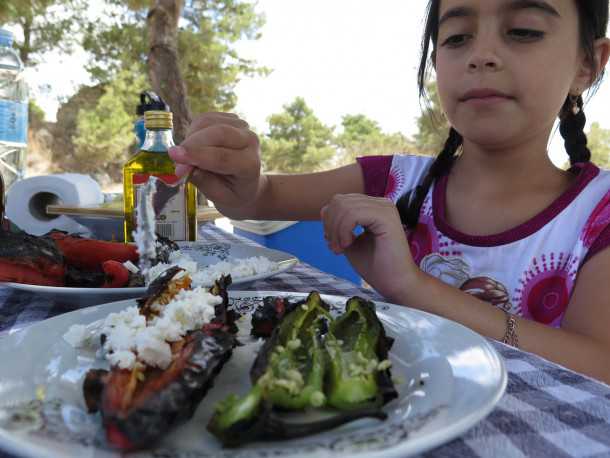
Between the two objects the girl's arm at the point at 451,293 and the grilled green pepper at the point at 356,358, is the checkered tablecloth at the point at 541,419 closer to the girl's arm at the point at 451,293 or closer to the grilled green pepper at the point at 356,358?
the grilled green pepper at the point at 356,358

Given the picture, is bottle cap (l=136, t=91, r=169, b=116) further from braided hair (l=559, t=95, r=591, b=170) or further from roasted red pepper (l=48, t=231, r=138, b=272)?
braided hair (l=559, t=95, r=591, b=170)

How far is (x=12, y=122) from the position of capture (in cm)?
219

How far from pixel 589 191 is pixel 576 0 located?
38cm

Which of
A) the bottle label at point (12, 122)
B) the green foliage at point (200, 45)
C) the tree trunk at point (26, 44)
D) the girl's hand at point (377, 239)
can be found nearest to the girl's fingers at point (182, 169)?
the girl's hand at point (377, 239)

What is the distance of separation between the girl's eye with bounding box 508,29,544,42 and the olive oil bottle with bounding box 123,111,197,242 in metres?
0.68

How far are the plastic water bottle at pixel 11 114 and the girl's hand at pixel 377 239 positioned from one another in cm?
161

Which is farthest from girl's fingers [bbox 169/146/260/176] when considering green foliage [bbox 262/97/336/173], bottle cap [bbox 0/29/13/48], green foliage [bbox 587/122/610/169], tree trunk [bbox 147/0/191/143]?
green foliage [bbox 262/97/336/173]

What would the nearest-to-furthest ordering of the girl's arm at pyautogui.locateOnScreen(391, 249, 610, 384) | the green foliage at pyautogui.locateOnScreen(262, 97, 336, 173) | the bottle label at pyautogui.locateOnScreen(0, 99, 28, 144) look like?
the girl's arm at pyautogui.locateOnScreen(391, 249, 610, 384)
the bottle label at pyautogui.locateOnScreen(0, 99, 28, 144)
the green foliage at pyautogui.locateOnScreen(262, 97, 336, 173)

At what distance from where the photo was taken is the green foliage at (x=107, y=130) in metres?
10.8

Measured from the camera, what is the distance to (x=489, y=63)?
3.15 feet

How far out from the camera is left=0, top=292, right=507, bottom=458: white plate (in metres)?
0.30

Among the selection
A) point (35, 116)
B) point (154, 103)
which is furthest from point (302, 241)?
point (35, 116)

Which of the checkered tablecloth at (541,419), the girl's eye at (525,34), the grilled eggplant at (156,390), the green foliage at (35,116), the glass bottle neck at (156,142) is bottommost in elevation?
the checkered tablecloth at (541,419)

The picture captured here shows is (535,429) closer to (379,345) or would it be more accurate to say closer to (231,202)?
(379,345)
